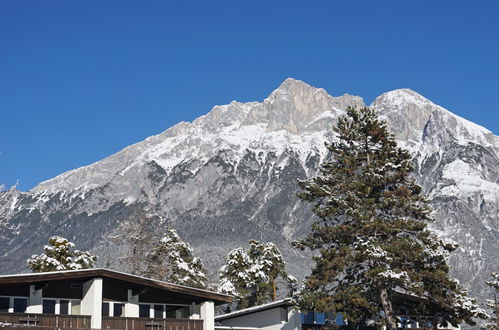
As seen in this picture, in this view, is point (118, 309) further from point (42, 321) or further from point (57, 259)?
point (57, 259)

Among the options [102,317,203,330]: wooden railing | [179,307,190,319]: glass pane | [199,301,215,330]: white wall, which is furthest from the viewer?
[179,307,190,319]: glass pane

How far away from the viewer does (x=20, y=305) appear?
130 ft

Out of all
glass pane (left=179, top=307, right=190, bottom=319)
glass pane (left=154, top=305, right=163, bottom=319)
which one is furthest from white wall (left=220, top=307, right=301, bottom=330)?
glass pane (left=154, top=305, right=163, bottom=319)

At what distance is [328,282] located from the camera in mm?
47469

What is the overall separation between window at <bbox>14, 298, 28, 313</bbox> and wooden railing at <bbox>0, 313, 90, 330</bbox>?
2.12 metres

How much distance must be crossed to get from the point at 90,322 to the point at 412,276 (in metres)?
19.7

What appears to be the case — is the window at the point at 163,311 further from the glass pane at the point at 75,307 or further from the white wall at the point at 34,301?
the white wall at the point at 34,301

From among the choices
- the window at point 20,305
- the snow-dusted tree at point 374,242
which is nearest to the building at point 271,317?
the snow-dusted tree at point 374,242

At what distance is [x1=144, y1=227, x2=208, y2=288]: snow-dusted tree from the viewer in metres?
70.1

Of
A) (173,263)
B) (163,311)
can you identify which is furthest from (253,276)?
(163,311)

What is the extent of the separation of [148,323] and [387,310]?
15.3 meters

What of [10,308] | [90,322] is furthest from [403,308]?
[10,308]

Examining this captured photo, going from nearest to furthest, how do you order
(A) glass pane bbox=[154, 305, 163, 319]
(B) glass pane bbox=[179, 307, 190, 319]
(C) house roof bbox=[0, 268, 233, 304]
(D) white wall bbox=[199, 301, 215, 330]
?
1. (C) house roof bbox=[0, 268, 233, 304]
2. (D) white wall bbox=[199, 301, 215, 330]
3. (A) glass pane bbox=[154, 305, 163, 319]
4. (B) glass pane bbox=[179, 307, 190, 319]

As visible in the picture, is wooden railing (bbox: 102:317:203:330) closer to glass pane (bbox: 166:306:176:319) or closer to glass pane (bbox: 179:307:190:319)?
glass pane (bbox: 179:307:190:319)
